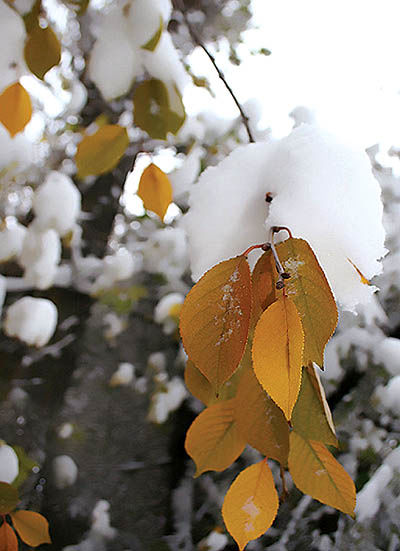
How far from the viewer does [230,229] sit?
10.6 inches

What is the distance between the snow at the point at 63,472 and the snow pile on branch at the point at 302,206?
3.20ft

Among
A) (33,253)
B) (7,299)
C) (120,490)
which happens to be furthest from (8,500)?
(120,490)

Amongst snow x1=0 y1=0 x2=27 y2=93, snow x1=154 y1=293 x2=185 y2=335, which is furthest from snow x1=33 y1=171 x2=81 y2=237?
snow x1=0 y1=0 x2=27 y2=93

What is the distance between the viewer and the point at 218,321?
20cm

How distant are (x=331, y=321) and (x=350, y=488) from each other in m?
0.12

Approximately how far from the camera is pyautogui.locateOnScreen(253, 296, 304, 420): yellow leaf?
0.18 metres

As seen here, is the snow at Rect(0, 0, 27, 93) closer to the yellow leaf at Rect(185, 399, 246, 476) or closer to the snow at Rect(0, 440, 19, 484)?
the yellow leaf at Rect(185, 399, 246, 476)

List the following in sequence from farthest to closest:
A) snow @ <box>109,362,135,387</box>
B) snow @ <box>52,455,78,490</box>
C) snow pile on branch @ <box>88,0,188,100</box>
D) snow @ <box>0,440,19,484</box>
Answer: snow @ <box>109,362,135,387</box> < snow @ <box>52,455,78,490</box> < snow @ <box>0,440,19,484</box> < snow pile on branch @ <box>88,0,188,100</box>

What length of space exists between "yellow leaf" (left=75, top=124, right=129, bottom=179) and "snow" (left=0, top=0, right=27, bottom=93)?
0.35 ft

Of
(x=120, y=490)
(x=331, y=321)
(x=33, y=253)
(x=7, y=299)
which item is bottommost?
(x=120, y=490)

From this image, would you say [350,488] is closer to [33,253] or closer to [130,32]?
[130,32]

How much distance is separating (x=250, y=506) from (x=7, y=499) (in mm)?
292

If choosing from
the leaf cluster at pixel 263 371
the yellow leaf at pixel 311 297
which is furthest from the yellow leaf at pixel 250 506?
the yellow leaf at pixel 311 297

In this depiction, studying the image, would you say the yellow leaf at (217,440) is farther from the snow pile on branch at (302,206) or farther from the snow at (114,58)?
the snow at (114,58)
